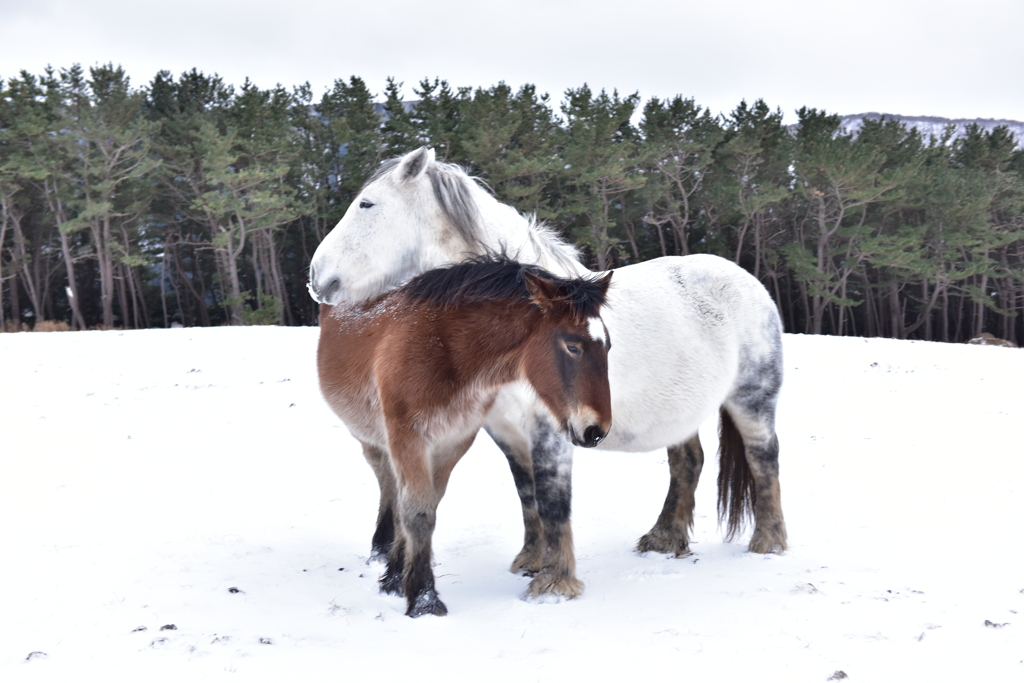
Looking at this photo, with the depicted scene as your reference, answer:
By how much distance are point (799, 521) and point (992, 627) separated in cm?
217

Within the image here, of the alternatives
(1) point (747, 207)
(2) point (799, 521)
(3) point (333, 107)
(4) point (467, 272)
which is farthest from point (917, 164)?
(4) point (467, 272)

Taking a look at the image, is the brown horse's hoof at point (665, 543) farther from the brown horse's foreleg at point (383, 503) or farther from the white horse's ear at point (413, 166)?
the white horse's ear at point (413, 166)

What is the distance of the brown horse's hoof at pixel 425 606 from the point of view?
142 inches

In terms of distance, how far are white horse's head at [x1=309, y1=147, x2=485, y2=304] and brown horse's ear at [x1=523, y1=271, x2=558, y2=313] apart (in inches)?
27.2

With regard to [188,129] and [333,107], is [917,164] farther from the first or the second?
[188,129]

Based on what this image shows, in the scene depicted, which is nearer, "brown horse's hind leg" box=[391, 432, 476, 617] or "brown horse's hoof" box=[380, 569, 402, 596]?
"brown horse's hind leg" box=[391, 432, 476, 617]

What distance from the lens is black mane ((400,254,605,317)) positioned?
11.4ft

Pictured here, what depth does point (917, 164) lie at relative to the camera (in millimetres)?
31547

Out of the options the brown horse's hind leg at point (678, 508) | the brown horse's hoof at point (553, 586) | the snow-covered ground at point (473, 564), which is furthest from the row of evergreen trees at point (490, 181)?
the brown horse's hoof at point (553, 586)

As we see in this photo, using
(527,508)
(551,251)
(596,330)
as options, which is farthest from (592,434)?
(551,251)

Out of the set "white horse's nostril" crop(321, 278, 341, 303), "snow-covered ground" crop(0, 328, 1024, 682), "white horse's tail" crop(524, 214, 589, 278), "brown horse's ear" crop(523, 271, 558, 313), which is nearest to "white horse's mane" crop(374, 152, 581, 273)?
"white horse's tail" crop(524, 214, 589, 278)

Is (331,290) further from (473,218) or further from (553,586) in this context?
(553,586)

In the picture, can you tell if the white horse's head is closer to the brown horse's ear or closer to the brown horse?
the brown horse

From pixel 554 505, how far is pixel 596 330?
45.5 inches
